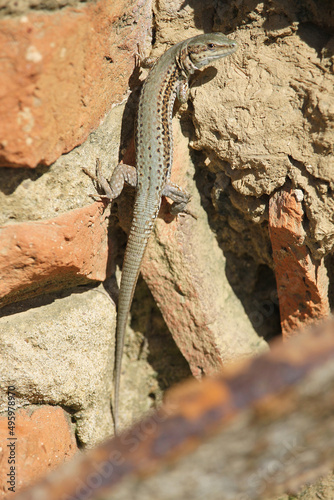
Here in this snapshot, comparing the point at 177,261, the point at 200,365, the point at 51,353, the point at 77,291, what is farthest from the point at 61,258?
the point at 200,365

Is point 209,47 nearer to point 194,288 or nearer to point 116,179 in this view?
point 116,179

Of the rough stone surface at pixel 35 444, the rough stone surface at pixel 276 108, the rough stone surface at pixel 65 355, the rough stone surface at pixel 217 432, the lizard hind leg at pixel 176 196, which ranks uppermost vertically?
the rough stone surface at pixel 276 108

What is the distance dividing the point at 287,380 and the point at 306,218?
1.59 metres

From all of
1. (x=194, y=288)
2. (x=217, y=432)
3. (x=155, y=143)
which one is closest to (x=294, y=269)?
(x=194, y=288)

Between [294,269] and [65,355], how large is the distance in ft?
4.61

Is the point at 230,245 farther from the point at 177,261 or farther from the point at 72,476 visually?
the point at 72,476

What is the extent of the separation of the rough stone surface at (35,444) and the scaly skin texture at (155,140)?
0.71 metres

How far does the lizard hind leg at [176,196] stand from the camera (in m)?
2.46

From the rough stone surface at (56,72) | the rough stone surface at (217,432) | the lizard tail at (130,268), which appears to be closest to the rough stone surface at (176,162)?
the rough stone surface at (56,72)

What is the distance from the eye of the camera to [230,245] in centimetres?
271

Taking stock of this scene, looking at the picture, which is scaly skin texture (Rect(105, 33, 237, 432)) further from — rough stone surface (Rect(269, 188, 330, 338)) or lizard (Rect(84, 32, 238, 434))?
rough stone surface (Rect(269, 188, 330, 338))

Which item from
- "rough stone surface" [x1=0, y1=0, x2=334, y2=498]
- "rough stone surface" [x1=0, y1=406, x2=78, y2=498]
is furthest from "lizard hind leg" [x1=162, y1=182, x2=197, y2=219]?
"rough stone surface" [x1=0, y1=406, x2=78, y2=498]

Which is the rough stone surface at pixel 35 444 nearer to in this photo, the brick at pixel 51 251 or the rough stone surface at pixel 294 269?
the brick at pixel 51 251

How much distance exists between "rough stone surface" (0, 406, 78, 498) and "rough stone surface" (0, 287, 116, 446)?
0.23 feet
